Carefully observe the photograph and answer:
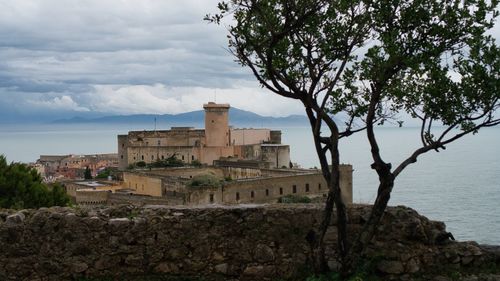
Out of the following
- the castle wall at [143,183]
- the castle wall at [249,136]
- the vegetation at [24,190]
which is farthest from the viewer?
the castle wall at [249,136]

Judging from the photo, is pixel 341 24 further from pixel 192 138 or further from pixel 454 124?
pixel 192 138

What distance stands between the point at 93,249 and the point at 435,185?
58.7 m

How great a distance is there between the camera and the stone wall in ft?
23.0

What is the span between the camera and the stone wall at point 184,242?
23.0 feet

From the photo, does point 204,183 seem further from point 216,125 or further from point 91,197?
point 216,125

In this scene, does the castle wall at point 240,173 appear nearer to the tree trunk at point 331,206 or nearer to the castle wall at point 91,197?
the castle wall at point 91,197

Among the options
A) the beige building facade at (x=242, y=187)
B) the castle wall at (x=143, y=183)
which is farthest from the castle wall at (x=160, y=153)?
the castle wall at (x=143, y=183)

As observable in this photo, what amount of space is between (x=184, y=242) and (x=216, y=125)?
238ft

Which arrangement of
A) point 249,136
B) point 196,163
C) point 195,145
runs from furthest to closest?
point 249,136 → point 195,145 → point 196,163

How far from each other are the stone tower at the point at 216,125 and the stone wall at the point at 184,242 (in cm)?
7165

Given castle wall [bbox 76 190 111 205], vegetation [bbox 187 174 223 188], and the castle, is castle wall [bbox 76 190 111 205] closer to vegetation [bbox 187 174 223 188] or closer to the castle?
vegetation [bbox 187 174 223 188]

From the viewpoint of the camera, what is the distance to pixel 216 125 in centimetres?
7956

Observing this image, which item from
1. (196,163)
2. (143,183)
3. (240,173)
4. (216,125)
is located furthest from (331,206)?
(216,125)

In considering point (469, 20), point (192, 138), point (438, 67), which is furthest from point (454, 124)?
point (192, 138)
